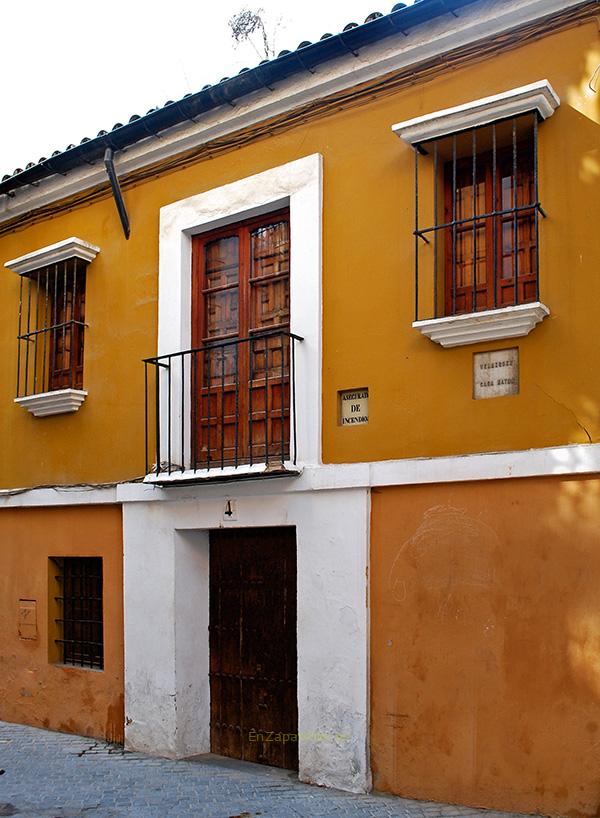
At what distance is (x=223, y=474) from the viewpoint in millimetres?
7641

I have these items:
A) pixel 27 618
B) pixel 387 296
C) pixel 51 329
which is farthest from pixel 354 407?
pixel 27 618

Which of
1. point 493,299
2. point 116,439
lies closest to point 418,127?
point 493,299

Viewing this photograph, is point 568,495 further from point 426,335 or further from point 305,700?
point 305,700

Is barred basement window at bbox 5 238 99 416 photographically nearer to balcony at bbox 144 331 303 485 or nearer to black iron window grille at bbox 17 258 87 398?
black iron window grille at bbox 17 258 87 398

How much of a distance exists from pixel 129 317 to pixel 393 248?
3047 millimetres

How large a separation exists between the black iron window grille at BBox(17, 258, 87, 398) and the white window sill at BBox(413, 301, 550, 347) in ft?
14.1

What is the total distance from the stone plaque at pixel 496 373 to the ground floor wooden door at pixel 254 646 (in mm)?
2242

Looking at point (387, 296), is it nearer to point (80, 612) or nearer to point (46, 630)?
point (80, 612)

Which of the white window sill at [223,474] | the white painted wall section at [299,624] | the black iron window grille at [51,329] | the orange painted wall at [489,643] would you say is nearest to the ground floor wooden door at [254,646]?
the white painted wall section at [299,624]

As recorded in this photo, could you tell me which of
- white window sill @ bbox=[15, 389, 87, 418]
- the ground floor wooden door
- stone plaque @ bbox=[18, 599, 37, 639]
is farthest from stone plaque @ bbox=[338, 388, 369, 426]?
stone plaque @ bbox=[18, 599, 37, 639]

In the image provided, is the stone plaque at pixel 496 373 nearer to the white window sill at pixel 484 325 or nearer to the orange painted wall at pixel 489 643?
the white window sill at pixel 484 325

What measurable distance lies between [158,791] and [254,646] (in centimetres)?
142

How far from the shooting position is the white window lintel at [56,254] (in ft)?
30.7

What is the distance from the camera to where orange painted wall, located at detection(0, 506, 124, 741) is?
8875mm
